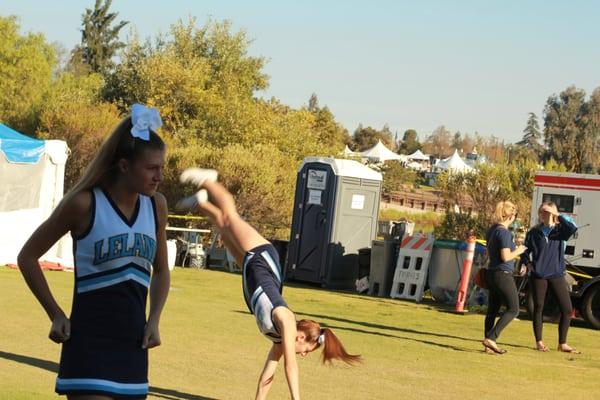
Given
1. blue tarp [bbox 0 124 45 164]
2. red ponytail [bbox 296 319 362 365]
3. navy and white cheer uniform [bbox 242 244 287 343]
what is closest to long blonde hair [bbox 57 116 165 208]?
navy and white cheer uniform [bbox 242 244 287 343]

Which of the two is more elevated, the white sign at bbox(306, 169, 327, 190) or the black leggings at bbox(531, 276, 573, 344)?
the white sign at bbox(306, 169, 327, 190)

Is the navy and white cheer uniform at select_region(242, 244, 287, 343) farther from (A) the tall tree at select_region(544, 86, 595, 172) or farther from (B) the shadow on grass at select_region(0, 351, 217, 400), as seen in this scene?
(A) the tall tree at select_region(544, 86, 595, 172)

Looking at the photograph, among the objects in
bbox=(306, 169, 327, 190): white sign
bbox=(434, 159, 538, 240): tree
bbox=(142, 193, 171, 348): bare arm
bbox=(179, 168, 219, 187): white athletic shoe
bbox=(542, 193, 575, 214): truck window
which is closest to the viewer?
bbox=(142, 193, 171, 348): bare arm

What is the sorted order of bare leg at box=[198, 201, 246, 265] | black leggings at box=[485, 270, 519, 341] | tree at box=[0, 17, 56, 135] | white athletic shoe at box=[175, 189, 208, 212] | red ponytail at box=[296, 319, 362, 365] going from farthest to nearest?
tree at box=[0, 17, 56, 135], black leggings at box=[485, 270, 519, 341], red ponytail at box=[296, 319, 362, 365], bare leg at box=[198, 201, 246, 265], white athletic shoe at box=[175, 189, 208, 212]

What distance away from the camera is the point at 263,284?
6926 millimetres

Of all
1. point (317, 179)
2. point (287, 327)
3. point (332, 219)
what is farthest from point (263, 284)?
point (317, 179)

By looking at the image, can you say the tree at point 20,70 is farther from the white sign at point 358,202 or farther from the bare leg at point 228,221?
the bare leg at point 228,221

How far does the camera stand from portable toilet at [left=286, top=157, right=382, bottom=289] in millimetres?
24703

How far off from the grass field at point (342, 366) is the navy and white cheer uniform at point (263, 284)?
2.24 meters

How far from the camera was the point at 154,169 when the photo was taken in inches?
177

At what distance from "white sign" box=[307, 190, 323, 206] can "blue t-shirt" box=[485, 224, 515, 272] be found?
11.6 metres

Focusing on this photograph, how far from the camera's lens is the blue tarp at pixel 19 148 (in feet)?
73.0

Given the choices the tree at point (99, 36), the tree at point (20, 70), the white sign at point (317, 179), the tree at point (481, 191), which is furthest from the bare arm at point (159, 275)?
the tree at point (99, 36)

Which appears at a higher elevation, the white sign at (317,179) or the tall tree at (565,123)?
the tall tree at (565,123)
